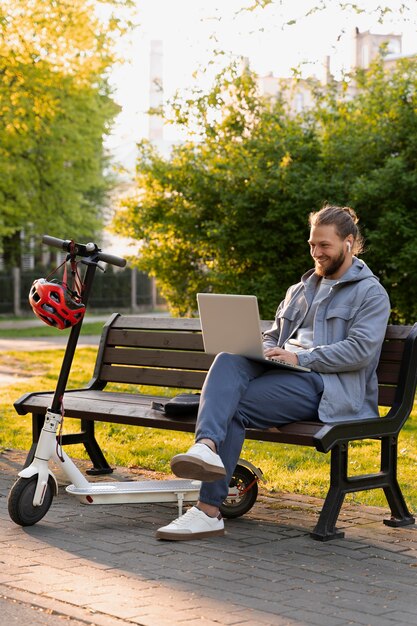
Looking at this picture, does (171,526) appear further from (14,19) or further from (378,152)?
(14,19)

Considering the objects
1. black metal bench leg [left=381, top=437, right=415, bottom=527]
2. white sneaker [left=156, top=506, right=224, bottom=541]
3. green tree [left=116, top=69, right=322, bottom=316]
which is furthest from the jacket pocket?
green tree [left=116, top=69, right=322, bottom=316]

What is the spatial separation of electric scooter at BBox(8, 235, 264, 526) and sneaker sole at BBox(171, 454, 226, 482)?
0.61 m

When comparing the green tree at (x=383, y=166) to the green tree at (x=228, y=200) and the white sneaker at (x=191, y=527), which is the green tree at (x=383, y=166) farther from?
the white sneaker at (x=191, y=527)

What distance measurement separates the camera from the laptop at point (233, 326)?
215 inches

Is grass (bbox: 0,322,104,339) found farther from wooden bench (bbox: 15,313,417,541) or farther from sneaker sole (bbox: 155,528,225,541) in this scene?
sneaker sole (bbox: 155,528,225,541)

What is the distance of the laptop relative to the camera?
5.46 m

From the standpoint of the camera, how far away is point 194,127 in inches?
578

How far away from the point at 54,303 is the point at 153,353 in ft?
5.27

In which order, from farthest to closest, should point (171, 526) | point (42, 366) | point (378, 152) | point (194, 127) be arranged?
point (42, 366)
point (194, 127)
point (378, 152)
point (171, 526)

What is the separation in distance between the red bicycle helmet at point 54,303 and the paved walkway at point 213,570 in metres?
1.02

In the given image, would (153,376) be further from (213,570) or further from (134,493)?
(213,570)

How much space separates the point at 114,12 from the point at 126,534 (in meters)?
19.0

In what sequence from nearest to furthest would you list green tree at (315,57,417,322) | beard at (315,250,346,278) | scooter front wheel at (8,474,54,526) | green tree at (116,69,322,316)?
scooter front wheel at (8,474,54,526) → beard at (315,250,346,278) → green tree at (315,57,417,322) → green tree at (116,69,322,316)

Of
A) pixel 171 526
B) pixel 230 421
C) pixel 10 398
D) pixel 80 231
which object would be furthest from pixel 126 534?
pixel 80 231
